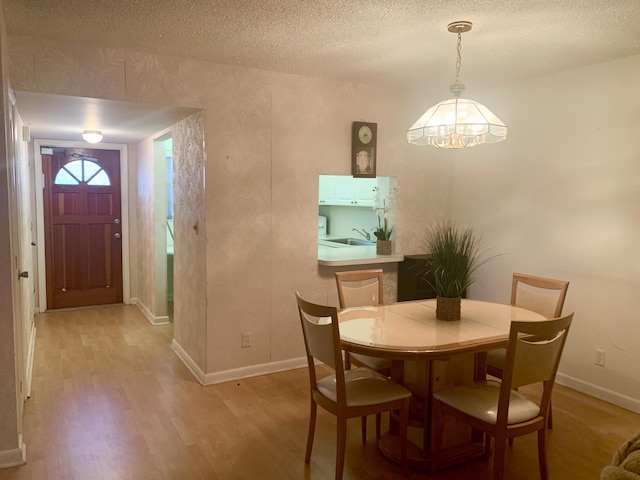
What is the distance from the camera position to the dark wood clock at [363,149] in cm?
421

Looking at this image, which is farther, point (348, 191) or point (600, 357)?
point (348, 191)

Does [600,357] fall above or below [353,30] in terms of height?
below

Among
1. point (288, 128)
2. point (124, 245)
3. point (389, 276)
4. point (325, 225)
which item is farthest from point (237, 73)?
point (124, 245)

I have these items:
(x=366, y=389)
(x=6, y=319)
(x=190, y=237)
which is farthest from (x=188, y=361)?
(x=366, y=389)

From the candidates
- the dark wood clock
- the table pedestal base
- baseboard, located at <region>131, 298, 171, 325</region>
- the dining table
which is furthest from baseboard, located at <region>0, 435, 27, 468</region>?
the dark wood clock

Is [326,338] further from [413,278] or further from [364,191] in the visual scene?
[364,191]

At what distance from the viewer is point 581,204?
3.68m

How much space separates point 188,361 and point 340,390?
217 centimetres

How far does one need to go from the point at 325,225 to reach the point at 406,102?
2.40 metres

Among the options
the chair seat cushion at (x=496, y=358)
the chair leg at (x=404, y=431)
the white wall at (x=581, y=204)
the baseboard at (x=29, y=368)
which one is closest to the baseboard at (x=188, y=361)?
the baseboard at (x=29, y=368)

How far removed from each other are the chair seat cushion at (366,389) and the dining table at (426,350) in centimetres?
17

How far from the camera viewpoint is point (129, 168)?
20.5 feet

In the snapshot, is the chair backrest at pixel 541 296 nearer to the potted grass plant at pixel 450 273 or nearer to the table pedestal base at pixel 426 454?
the potted grass plant at pixel 450 273

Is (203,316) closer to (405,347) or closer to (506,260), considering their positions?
(405,347)
